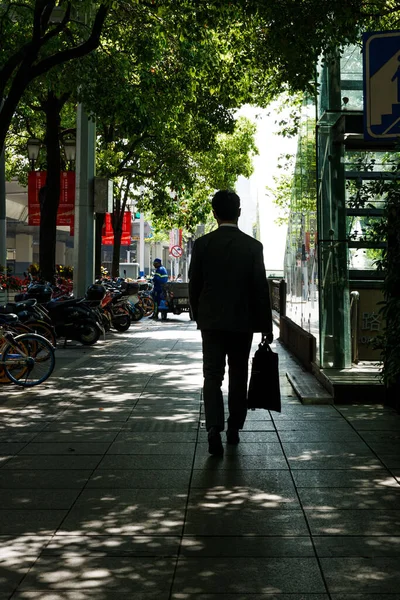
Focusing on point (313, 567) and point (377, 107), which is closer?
point (313, 567)

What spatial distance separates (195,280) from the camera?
23.1 ft

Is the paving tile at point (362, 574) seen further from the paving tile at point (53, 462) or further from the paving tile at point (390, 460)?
the paving tile at point (53, 462)

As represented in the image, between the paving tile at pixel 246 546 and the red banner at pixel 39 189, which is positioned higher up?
the red banner at pixel 39 189

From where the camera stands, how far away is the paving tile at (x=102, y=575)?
4.08m

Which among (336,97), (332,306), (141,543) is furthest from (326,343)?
(141,543)

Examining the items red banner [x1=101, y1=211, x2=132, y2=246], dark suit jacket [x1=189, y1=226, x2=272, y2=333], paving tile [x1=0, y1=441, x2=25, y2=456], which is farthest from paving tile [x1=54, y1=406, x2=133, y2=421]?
red banner [x1=101, y1=211, x2=132, y2=246]

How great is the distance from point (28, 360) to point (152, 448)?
12.5 ft

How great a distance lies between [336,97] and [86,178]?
8860 mm

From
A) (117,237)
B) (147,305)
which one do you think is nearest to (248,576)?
(147,305)

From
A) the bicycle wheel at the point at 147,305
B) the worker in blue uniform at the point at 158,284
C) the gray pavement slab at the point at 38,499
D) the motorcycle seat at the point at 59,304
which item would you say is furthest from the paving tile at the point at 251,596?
the bicycle wheel at the point at 147,305

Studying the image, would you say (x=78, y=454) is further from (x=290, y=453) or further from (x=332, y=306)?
(x=332, y=306)

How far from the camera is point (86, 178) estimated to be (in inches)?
757

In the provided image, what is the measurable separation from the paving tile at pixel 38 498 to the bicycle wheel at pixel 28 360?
4.95 m

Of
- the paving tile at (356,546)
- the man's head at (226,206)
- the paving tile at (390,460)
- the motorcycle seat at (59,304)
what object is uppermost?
the man's head at (226,206)
